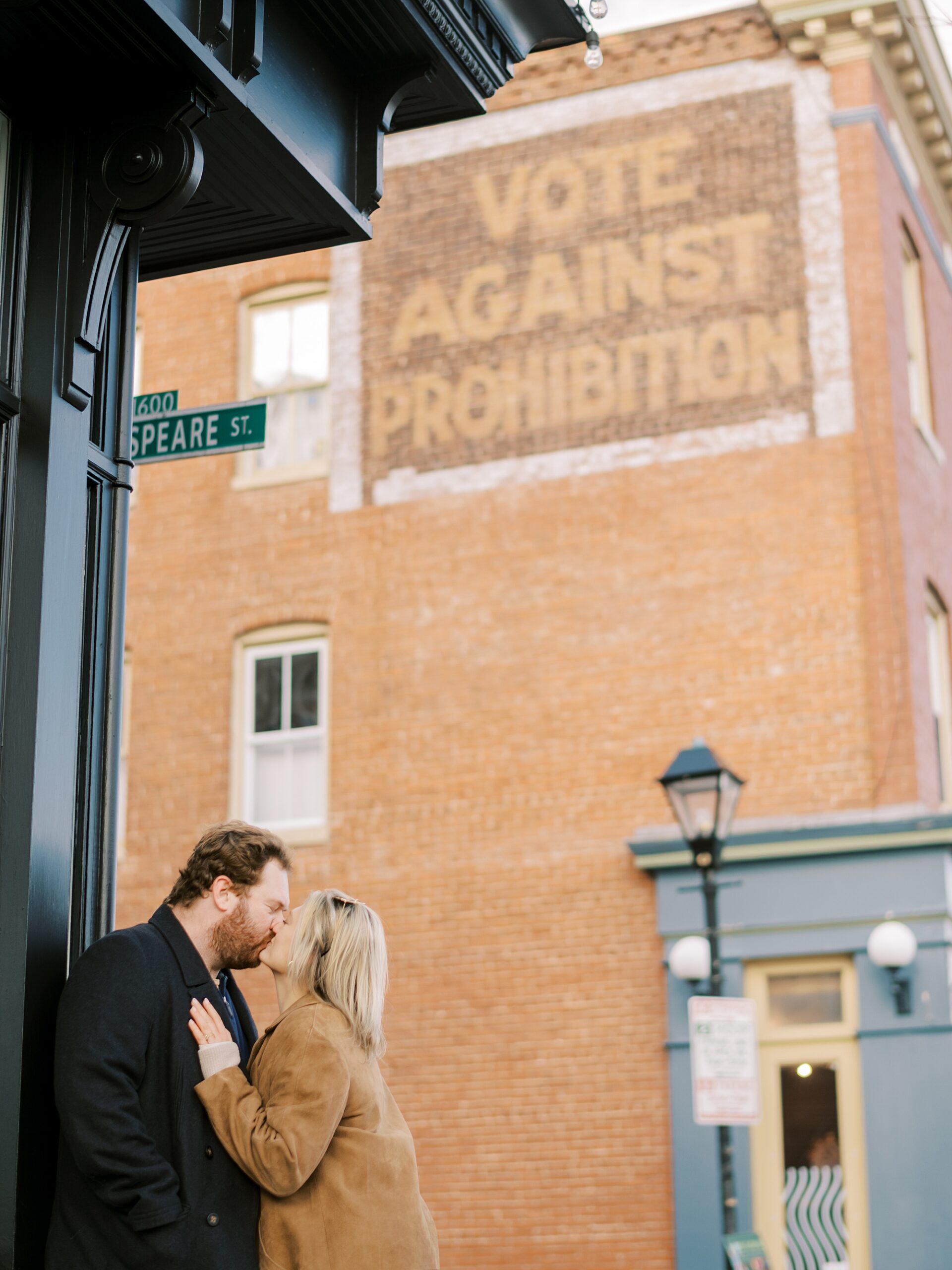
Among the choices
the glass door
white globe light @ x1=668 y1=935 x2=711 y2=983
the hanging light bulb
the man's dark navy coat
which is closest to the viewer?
the man's dark navy coat

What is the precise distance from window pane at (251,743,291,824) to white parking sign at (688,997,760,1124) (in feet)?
21.9

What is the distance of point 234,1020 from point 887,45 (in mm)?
14220

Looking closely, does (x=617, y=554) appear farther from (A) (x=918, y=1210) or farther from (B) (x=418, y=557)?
(A) (x=918, y=1210)

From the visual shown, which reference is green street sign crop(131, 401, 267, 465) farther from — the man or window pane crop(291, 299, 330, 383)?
window pane crop(291, 299, 330, 383)

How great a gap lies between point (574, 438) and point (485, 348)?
135 cm

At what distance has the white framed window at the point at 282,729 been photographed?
53.3 feet

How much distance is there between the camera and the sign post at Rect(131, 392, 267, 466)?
24.3 feet

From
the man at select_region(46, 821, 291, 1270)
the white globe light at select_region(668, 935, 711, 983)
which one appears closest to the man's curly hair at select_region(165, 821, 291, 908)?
the man at select_region(46, 821, 291, 1270)

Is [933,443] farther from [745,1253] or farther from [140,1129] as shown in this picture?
[140,1129]

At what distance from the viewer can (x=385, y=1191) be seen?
4.20 m

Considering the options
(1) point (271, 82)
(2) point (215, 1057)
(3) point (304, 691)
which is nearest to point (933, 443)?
(3) point (304, 691)

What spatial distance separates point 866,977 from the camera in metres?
13.7

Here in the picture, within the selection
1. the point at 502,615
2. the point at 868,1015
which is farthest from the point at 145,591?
the point at 868,1015

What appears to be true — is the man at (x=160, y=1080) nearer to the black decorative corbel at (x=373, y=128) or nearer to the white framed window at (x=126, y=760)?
the black decorative corbel at (x=373, y=128)
